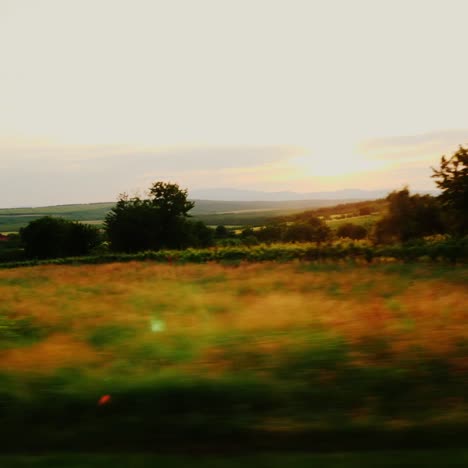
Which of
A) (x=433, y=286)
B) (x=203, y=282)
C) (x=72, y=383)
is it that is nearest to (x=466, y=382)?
(x=72, y=383)

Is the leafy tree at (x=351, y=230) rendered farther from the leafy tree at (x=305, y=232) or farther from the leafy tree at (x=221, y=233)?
the leafy tree at (x=221, y=233)

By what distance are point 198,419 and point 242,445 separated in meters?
0.47

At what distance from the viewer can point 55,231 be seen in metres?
74.2

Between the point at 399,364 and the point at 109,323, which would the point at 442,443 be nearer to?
the point at 399,364

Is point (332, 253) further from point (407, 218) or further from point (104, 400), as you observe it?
point (407, 218)

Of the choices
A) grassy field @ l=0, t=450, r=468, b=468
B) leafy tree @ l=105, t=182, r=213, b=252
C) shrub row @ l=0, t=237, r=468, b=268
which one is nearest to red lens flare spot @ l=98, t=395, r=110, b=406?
grassy field @ l=0, t=450, r=468, b=468

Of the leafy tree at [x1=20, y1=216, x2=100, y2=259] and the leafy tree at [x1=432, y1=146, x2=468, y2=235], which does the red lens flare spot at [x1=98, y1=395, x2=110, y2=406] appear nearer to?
the leafy tree at [x1=432, y1=146, x2=468, y2=235]

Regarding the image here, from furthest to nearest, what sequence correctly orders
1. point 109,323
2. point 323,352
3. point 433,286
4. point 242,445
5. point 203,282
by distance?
1. point 203,282
2. point 433,286
3. point 109,323
4. point 323,352
5. point 242,445

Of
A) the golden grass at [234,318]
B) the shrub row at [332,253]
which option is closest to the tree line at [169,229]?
the shrub row at [332,253]

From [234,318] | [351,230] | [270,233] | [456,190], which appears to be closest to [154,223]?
[270,233]

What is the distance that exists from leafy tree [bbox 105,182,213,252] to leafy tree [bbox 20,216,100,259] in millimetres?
10293

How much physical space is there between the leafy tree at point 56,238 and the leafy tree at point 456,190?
55213mm

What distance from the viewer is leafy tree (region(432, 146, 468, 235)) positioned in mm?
30188

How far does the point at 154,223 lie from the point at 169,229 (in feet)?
10.0
